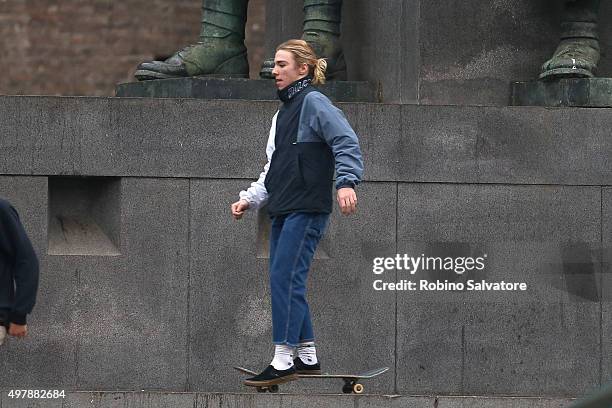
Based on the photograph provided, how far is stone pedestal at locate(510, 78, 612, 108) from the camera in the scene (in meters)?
14.8

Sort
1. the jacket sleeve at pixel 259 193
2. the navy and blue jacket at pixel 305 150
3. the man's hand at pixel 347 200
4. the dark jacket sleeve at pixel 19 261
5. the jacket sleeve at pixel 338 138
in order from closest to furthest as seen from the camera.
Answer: the dark jacket sleeve at pixel 19 261, the man's hand at pixel 347 200, the jacket sleeve at pixel 338 138, the navy and blue jacket at pixel 305 150, the jacket sleeve at pixel 259 193

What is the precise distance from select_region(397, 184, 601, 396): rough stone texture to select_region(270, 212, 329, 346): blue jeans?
2009mm

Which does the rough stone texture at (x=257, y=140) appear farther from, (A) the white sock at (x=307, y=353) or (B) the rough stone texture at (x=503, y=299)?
(A) the white sock at (x=307, y=353)

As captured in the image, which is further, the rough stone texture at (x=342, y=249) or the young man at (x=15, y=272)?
the rough stone texture at (x=342, y=249)

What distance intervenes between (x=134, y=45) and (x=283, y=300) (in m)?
18.1

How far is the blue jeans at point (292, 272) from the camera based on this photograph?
12625mm

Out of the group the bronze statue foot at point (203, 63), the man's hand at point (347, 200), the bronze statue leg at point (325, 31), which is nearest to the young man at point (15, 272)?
the man's hand at point (347, 200)

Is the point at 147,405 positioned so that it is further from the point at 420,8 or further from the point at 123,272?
the point at 420,8

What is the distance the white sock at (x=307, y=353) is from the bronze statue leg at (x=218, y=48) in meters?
3.24

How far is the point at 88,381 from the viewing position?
47.4ft

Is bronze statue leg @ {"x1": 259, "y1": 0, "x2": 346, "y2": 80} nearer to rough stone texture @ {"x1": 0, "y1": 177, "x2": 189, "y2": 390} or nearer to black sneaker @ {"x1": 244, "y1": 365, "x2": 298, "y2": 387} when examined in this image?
rough stone texture @ {"x1": 0, "y1": 177, "x2": 189, "y2": 390}

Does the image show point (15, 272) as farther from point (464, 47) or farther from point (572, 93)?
point (572, 93)

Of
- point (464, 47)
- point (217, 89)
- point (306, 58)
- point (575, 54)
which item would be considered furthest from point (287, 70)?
point (575, 54)

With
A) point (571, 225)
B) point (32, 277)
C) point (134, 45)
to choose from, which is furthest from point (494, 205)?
point (134, 45)
